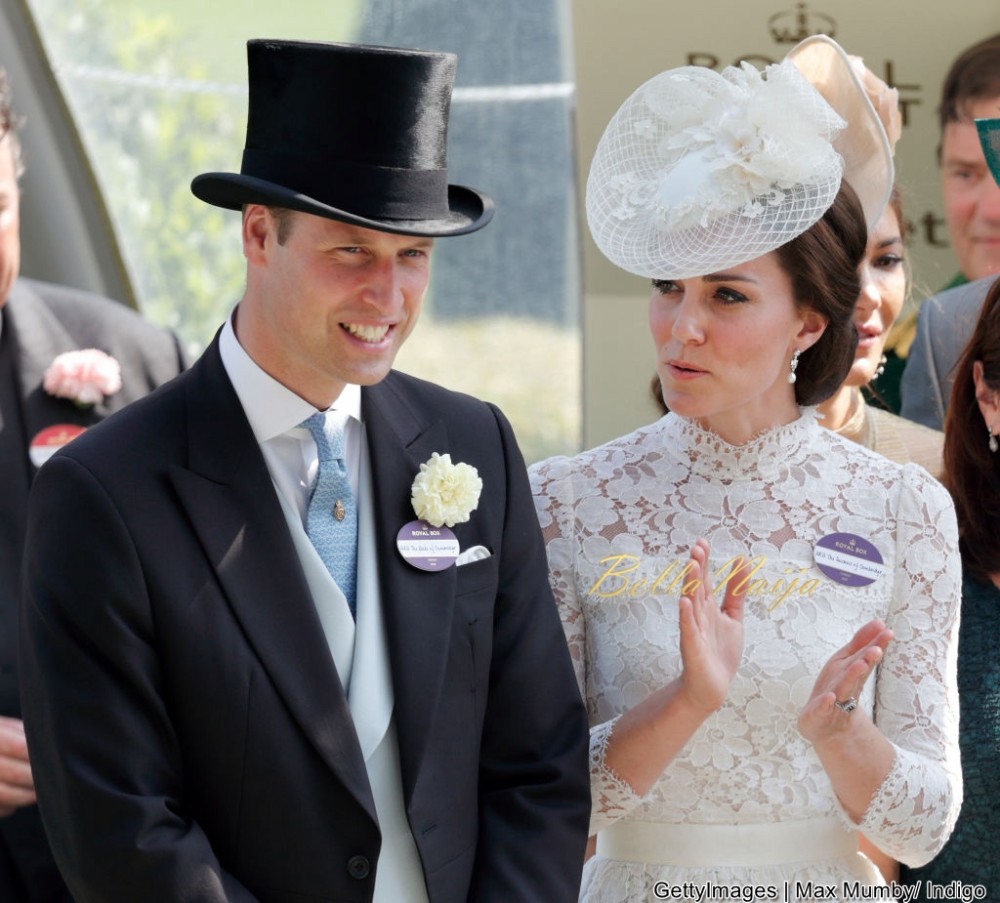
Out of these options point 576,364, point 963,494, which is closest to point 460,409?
point 963,494

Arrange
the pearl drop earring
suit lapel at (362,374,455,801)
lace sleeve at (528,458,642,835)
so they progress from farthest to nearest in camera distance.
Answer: the pearl drop earring → lace sleeve at (528,458,642,835) → suit lapel at (362,374,455,801)

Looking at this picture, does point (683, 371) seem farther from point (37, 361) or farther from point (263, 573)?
point (37, 361)

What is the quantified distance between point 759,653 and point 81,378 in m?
1.45

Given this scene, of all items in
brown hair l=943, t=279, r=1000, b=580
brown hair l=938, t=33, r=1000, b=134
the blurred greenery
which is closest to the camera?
brown hair l=943, t=279, r=1000, b=580

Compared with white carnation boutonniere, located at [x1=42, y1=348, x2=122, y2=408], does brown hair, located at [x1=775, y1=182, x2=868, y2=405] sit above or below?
above

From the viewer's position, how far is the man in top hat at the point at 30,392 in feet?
9.62

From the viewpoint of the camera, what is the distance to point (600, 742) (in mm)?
2613

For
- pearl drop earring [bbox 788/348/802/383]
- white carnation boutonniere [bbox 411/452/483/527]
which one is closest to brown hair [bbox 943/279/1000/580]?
pearl drop earring [bbox 788/348/802/383]

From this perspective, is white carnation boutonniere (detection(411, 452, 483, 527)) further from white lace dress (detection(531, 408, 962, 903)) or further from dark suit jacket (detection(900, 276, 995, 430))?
dark suit jacket (detection(900, 276, 995, 430))

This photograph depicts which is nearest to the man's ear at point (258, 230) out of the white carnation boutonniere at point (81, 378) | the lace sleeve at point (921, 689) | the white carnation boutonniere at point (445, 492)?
the white carnation boutonniere at point (445, 492)

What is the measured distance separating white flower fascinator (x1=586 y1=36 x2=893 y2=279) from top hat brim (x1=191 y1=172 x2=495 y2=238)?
0.40 meters

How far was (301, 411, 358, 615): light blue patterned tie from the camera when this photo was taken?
2367mm

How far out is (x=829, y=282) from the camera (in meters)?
2.82

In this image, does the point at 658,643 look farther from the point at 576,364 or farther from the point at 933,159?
the point at 576,364
